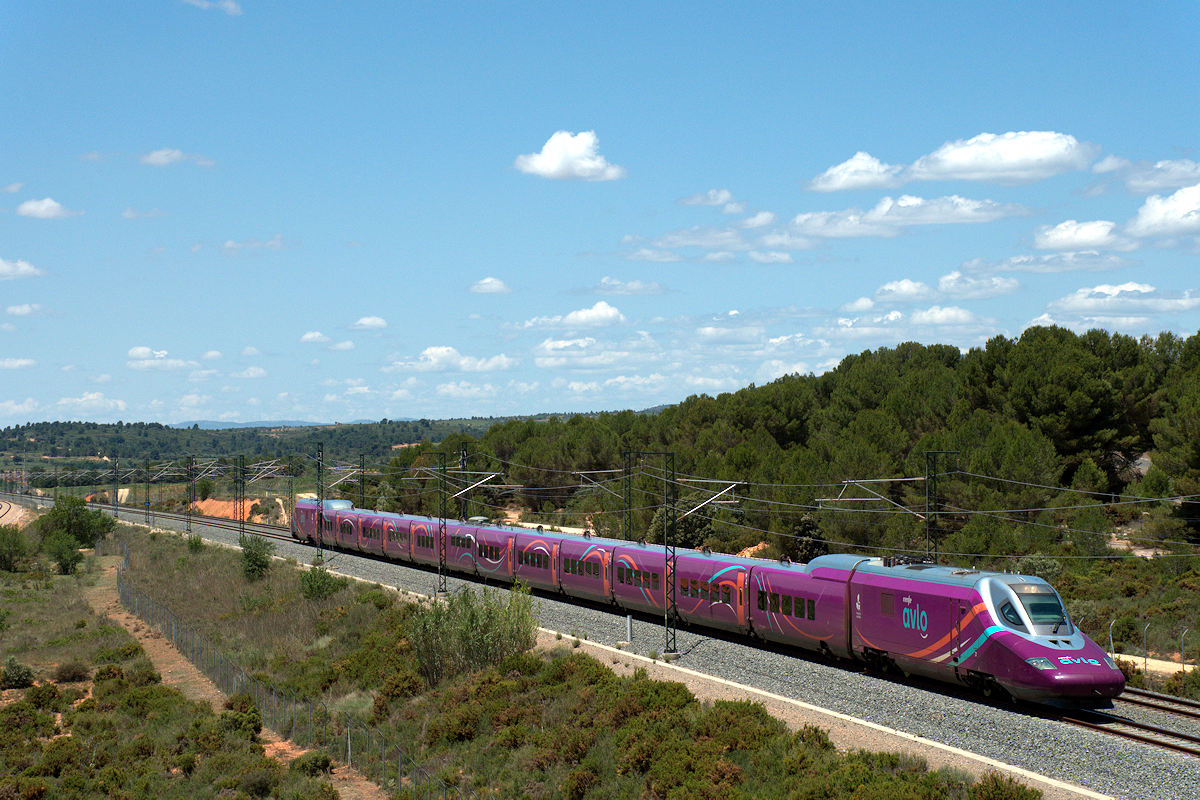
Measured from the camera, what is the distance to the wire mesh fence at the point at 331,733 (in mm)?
25406

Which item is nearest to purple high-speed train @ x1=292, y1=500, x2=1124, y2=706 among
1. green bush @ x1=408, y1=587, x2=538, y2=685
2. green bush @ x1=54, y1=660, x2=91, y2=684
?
green bush @ x1=408, y1=587, x2=538, y2=685

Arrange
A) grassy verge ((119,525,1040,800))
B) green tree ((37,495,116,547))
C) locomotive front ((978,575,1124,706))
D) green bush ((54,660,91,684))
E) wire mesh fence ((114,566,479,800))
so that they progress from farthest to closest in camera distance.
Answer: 1. green tree ((37,495,116,547))
2. green bush ((54,660,91,684))
3. wire mesh fence ((114,566,479,800))
4. locomotive front ((978,575,1124,706))
5. grassy verge ((119,525,1040,800))

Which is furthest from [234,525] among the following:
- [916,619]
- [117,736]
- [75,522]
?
[916,619]

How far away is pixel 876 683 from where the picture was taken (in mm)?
27844

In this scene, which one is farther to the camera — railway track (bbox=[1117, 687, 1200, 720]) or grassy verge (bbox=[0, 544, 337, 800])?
grassy verge (bbox=[0, 544, 337, 800])

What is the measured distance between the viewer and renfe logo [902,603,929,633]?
26.4m

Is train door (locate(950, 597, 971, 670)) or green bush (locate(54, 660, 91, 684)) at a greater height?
train door (locate(950, 597, 971, 670))

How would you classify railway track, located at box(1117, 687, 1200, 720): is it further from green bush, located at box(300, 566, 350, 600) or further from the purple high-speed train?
green bush, located at box(300, 566, 350, 600)

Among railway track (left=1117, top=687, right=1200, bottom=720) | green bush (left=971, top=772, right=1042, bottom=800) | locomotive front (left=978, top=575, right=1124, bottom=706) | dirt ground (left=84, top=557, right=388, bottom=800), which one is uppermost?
locomotive front (left=978, top=575, right=1124, bottom=706)

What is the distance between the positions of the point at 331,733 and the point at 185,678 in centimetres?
1166

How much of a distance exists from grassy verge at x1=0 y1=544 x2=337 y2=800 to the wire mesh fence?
1.08 meters

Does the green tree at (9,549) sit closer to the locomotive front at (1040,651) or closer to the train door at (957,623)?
the train door at (957,623)

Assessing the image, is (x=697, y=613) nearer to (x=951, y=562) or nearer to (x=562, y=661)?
(x=562, y=661)

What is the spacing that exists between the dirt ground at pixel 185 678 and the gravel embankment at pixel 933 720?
9222 mm
